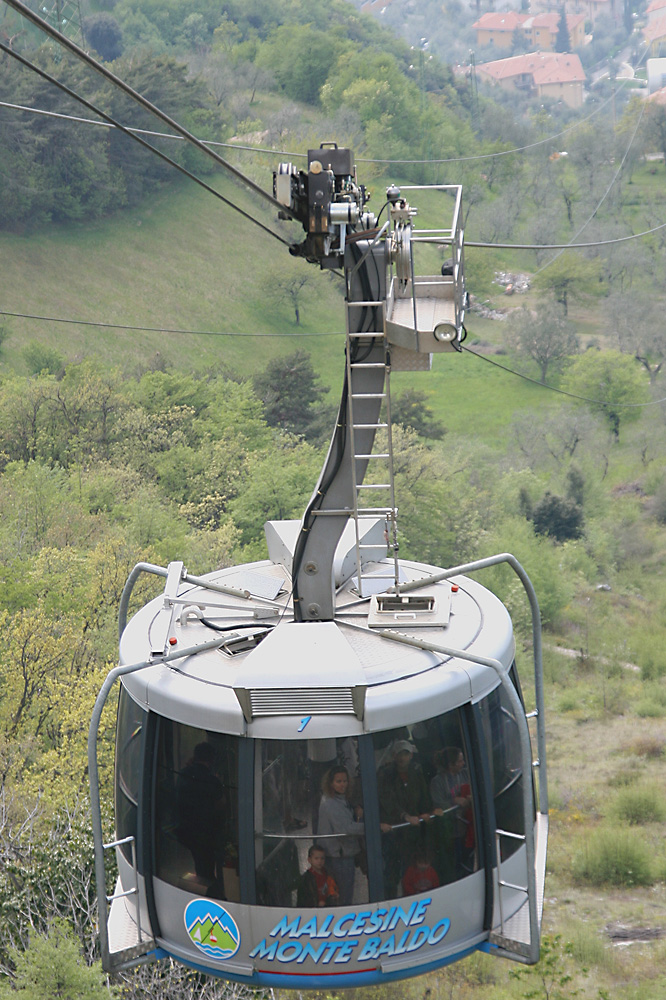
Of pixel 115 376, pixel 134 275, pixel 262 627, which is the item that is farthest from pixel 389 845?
pixel 134 275

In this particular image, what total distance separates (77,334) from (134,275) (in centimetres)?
961

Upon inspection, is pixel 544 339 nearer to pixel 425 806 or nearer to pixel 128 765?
pixel 128 765

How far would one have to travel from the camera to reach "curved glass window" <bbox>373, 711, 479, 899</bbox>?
742cm

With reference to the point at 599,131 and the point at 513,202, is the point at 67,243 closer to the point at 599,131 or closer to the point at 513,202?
the point at 513,202

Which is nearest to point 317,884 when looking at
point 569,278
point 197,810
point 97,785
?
point 197,810

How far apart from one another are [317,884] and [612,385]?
6452cm

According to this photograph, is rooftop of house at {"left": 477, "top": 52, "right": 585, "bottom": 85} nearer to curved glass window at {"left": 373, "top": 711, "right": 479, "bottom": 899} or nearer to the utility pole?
the utility pole

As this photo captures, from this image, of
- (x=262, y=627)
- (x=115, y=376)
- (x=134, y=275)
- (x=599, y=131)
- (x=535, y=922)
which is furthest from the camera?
(x=599, y=131)

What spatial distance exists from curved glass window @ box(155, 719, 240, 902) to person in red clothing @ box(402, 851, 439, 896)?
1.22m

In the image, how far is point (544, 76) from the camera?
368ft

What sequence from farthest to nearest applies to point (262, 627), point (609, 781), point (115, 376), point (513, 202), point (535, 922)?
1. point (513, 202)
2. point (115, 376)
3. point (609, 781)
4. point (262, 627)
5. point (535, 922)

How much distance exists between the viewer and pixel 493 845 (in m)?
7.84

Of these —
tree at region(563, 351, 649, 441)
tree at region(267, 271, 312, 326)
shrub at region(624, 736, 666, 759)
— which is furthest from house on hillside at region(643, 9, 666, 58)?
shrub at region(624, 736, 666, 759)

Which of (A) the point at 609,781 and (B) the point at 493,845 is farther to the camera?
(A) the point at 609,781
